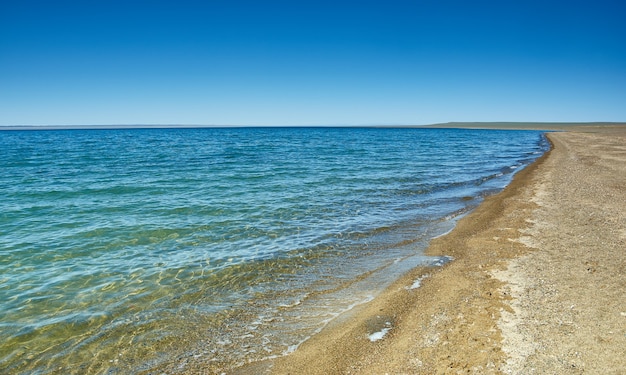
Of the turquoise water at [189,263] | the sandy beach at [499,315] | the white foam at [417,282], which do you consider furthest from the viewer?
the white foam at [417,282]

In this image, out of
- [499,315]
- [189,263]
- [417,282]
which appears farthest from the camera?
[189,263]

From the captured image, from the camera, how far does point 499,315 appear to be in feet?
19.4

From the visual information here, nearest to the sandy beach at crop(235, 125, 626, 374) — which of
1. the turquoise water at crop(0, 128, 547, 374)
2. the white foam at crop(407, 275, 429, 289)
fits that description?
the white foam at crop(407, 275, 429, 289)

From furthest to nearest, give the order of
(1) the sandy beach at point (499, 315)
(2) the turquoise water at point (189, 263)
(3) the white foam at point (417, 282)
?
(3) the white foam at point (417, 282), (2) the turquoise water at point (189, 263), (1) the sandy beach at point (499, 315)

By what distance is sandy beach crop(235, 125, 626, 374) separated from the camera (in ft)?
15.6

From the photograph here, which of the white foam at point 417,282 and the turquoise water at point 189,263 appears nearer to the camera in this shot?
the turquoise water at point 189,263

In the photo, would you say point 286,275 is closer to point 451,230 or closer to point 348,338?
point 348,338

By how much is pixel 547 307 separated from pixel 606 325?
821mm

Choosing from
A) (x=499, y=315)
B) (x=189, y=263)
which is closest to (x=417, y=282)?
(x=499, y=315)

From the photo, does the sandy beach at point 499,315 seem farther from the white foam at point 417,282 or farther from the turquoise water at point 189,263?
the turquoise water at point 189,263

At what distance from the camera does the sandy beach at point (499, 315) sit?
476cm

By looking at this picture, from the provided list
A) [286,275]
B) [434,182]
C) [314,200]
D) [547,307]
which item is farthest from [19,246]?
[434,182]

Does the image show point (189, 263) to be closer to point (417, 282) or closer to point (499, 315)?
point (417, 282)

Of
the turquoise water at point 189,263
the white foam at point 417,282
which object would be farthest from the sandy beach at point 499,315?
the turquoise water at point 189,263
